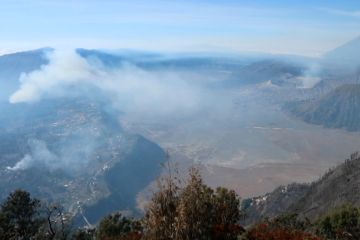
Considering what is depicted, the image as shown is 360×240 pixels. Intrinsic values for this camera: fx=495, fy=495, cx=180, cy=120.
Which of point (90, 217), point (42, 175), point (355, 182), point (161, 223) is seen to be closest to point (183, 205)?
point (161, 223)

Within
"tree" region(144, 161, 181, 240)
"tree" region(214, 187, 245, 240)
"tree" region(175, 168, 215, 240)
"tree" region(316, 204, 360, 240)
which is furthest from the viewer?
"tree" region(316, 204, 360, 240)

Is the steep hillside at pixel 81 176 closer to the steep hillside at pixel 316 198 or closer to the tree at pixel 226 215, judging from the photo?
the steep hillside at pixel 316 198

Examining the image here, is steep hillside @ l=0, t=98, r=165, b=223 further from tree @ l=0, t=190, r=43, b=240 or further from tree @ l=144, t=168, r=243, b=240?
tree @ l=144, t=168, r=243, b=240

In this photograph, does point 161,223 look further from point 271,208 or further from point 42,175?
point 42,175

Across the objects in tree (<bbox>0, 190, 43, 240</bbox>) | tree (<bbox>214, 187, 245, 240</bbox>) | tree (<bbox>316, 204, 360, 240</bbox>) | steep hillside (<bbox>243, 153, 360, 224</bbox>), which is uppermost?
tree (<bbox>214, 187, 245, 240</bbox>)

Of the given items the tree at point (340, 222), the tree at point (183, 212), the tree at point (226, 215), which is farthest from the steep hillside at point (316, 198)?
the tree at point (183, 212)

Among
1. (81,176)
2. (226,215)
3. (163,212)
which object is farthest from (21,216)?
(81,176)

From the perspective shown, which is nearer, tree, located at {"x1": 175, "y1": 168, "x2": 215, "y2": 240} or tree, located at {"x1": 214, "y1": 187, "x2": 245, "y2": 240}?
tree, located at {"x1": 175, "y1": 168, "x2": 215, "y2": 240}

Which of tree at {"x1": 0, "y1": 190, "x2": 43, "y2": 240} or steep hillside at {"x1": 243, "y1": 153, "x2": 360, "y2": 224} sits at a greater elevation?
tree at {"x1": 0, "y1": 190, "x2": 43, "y2": 240}

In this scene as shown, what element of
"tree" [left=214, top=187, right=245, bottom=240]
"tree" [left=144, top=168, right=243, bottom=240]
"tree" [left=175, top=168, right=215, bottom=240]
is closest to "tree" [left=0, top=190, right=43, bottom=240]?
"tree" [left=214, top=187, right=245, bottom=240]
